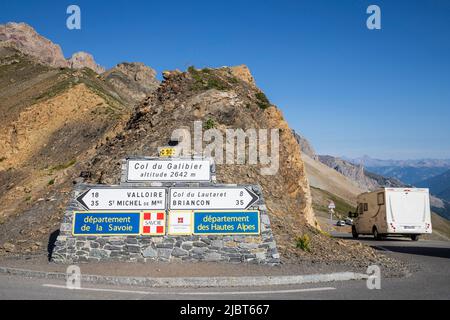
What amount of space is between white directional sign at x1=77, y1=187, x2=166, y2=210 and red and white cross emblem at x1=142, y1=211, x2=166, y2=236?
0.69 feet

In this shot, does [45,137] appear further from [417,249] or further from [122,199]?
[417,249]

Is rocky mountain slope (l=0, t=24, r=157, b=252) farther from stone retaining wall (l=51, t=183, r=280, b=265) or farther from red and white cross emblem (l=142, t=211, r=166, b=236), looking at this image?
red and white cross emblem (l=142, t=211, r=166, b=236)

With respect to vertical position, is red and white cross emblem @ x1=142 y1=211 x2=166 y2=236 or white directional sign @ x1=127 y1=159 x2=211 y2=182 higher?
white directional sign @ x1=127 y1=159 x2=211 y2=182

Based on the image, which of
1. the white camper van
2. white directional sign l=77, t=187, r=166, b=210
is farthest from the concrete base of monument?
the white camper van

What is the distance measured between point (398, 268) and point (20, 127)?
139ft

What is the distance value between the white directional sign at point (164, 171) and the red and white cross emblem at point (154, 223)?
1.35 metres

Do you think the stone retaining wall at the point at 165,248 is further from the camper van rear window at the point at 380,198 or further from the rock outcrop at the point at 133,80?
the rock outcrop at the point at 133,80

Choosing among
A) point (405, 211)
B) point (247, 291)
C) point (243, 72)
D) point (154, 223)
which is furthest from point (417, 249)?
point (243, 72)

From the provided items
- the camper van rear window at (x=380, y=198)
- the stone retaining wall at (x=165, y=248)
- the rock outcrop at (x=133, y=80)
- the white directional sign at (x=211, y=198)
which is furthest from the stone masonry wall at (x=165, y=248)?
the rock outcrop at (x=133, y=80)

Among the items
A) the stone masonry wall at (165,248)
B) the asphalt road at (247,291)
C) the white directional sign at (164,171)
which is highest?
the white directional sign at (164,171)

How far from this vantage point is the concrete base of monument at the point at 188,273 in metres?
10.6

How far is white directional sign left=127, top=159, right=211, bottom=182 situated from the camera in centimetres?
1440
